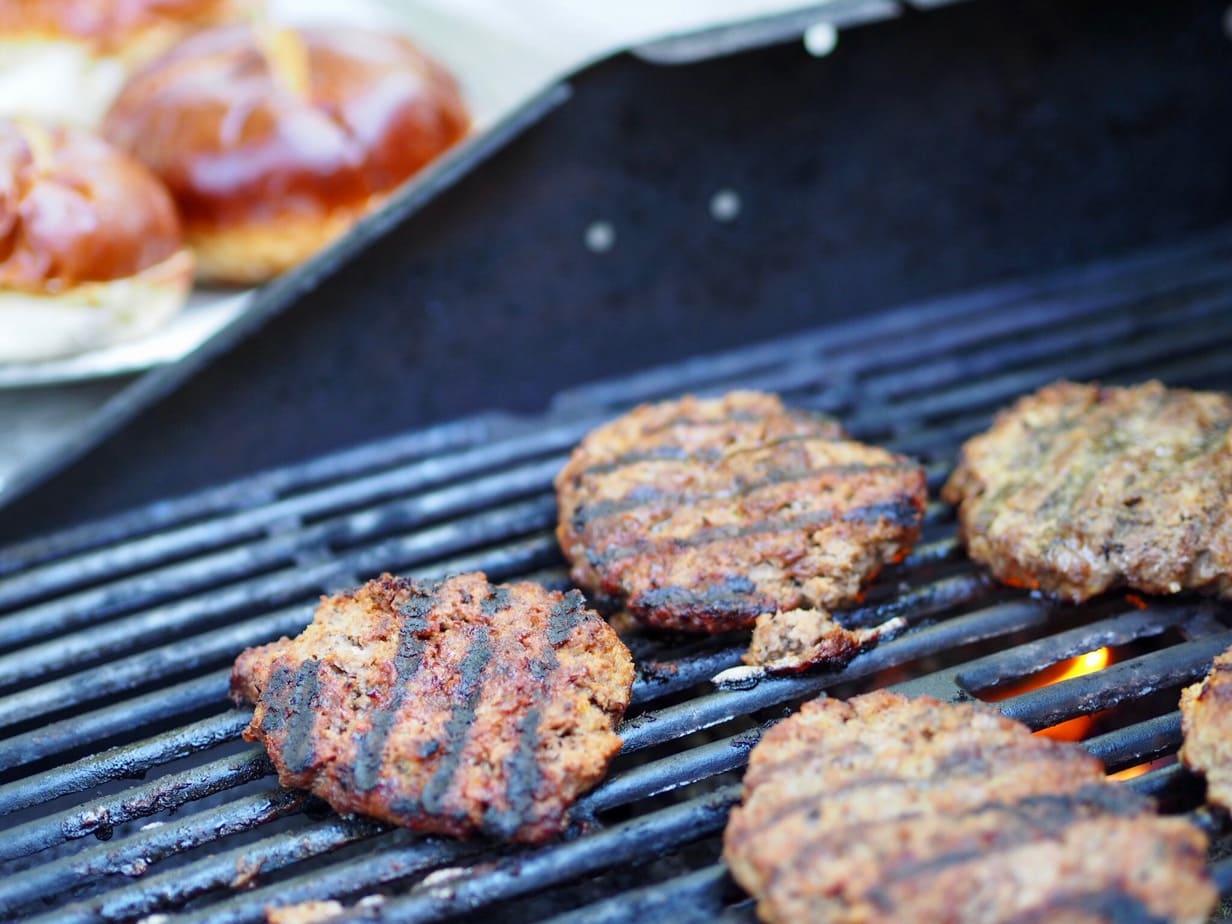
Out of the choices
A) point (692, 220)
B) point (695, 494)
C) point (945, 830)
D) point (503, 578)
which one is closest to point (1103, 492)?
point (695, 494)

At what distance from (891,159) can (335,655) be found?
2.47 meters

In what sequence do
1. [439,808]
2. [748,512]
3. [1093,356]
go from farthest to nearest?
[1093,356] < [748,512] < [439,808]

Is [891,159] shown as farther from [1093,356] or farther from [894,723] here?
[894,723]

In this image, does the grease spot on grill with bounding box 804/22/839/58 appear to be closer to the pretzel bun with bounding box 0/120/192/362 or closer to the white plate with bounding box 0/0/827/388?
the white plate with bounding box 0/0/827/388

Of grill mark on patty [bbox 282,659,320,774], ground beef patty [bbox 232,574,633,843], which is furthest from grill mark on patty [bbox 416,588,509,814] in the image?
grill mark on patty [bbox 282,659,320,774]

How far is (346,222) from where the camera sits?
435 centimetres

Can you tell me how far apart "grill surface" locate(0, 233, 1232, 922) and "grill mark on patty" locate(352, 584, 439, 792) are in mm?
140

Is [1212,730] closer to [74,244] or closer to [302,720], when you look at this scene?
[302,720]

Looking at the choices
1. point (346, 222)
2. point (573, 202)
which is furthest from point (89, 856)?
point (346, 222)

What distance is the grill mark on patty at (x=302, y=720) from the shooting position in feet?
6.86

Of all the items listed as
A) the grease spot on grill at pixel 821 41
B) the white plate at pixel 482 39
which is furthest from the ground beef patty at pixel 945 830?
the white plate at pixel 482 39

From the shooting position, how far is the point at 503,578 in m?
2.84

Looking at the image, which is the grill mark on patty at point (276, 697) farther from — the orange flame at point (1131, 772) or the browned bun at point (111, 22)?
the browned bun at point (111, 22)

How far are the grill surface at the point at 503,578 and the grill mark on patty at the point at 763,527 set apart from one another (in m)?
0.19
